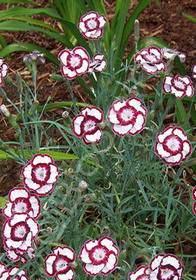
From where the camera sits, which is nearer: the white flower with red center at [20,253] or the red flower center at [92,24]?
the white flower with red center at [20,253]

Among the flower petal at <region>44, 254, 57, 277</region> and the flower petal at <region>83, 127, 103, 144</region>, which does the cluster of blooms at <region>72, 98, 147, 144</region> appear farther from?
the flower petal at <region>44, 254, 57, 277</region>

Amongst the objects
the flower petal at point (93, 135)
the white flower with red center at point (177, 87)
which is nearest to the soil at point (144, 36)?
the white flower with red center at point (177, 87)

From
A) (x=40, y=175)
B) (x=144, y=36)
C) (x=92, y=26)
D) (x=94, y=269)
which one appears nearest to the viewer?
(x=94, y=269)

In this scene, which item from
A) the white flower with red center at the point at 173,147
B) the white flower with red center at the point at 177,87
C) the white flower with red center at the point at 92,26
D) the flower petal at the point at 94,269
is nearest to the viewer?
the flower petal at the point at 94,269

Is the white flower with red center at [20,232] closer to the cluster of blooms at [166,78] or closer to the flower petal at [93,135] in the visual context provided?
the flower petal at [93,135]

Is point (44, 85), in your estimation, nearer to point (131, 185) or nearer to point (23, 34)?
point (23, 34)

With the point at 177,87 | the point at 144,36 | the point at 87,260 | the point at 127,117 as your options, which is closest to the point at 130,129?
the point at 127,117

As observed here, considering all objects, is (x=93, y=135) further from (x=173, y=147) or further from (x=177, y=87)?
(x=177, y=87)

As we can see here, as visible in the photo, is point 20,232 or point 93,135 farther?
point 93,135
